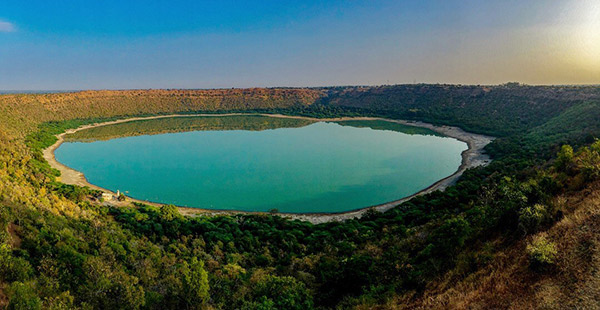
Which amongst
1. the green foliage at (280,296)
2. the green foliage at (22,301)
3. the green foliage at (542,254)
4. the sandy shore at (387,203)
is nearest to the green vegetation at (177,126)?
the sandy shore at (387,203)

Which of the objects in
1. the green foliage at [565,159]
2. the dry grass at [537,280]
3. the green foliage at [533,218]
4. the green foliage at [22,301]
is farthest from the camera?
the green foliage at [565,159]

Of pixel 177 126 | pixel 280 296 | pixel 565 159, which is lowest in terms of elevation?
pixel 177 126

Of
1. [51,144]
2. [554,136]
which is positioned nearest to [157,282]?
[554,136]

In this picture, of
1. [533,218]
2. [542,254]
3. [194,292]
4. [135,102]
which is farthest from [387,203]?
[135,102]

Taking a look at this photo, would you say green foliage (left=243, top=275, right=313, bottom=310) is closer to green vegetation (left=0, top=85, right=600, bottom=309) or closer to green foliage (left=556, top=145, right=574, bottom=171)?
green vegetation (left=0, top=85, right=600, bottom=309)

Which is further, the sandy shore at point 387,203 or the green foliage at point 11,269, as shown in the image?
the sandy shore at point 387,203

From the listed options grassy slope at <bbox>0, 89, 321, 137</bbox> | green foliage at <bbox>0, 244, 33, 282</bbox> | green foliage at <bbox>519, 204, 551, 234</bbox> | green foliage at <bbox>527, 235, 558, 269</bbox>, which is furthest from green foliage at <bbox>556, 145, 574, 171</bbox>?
grassy slope at <bbox>0, 89, 321, 137</bbox>

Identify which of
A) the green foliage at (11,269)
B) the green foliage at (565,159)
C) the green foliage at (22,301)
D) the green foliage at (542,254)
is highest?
the green foliage at (565,159)

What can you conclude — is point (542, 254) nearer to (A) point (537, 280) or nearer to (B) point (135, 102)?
(A) point (537, 280)

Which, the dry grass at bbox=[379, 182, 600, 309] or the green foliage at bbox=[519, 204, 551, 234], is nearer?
the dry grass at bbox=[379, 182, 600, 309]

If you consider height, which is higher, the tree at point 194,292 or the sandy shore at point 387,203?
the tree at point 194,292

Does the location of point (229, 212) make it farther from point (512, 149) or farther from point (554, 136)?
point (554, 136)

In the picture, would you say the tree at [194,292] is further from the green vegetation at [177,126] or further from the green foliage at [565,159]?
the green vegetation at [177,126]
